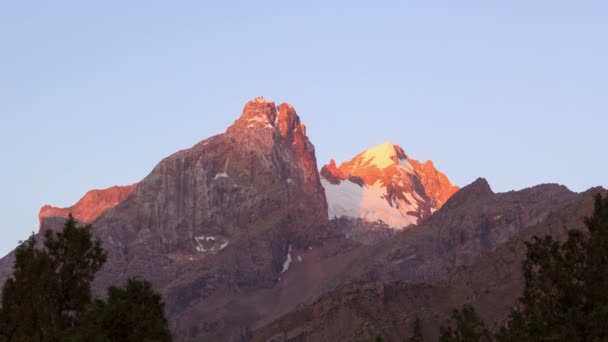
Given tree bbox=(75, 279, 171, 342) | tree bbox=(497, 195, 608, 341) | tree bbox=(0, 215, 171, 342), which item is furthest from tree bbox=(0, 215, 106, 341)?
tree bbox=(497, 195, 608, 341)

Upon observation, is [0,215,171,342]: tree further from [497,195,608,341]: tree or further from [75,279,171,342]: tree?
[497,195,608,341]: tree

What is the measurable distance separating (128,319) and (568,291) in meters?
27.5

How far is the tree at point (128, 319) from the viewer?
84250 mm

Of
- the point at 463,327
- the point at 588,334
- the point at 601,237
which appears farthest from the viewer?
the point at 463,327

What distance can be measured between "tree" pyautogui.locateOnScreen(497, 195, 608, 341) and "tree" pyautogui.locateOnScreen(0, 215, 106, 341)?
2914cm

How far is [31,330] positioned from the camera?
88.2 meters

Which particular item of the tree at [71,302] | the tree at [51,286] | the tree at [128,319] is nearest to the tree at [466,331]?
the tree at [71,302]

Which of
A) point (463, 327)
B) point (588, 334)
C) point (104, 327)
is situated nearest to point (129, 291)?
point (104, 327)

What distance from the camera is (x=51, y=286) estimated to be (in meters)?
91.2

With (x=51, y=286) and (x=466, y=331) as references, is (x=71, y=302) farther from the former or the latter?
(x=466, y=331)

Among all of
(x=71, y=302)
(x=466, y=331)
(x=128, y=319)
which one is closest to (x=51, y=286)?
(x=71, y=302)

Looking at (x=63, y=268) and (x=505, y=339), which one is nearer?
(x=505, y=339)

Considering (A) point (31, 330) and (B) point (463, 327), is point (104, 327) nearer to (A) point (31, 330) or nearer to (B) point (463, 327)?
(A) point (31, 330)

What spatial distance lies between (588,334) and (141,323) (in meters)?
27.6
